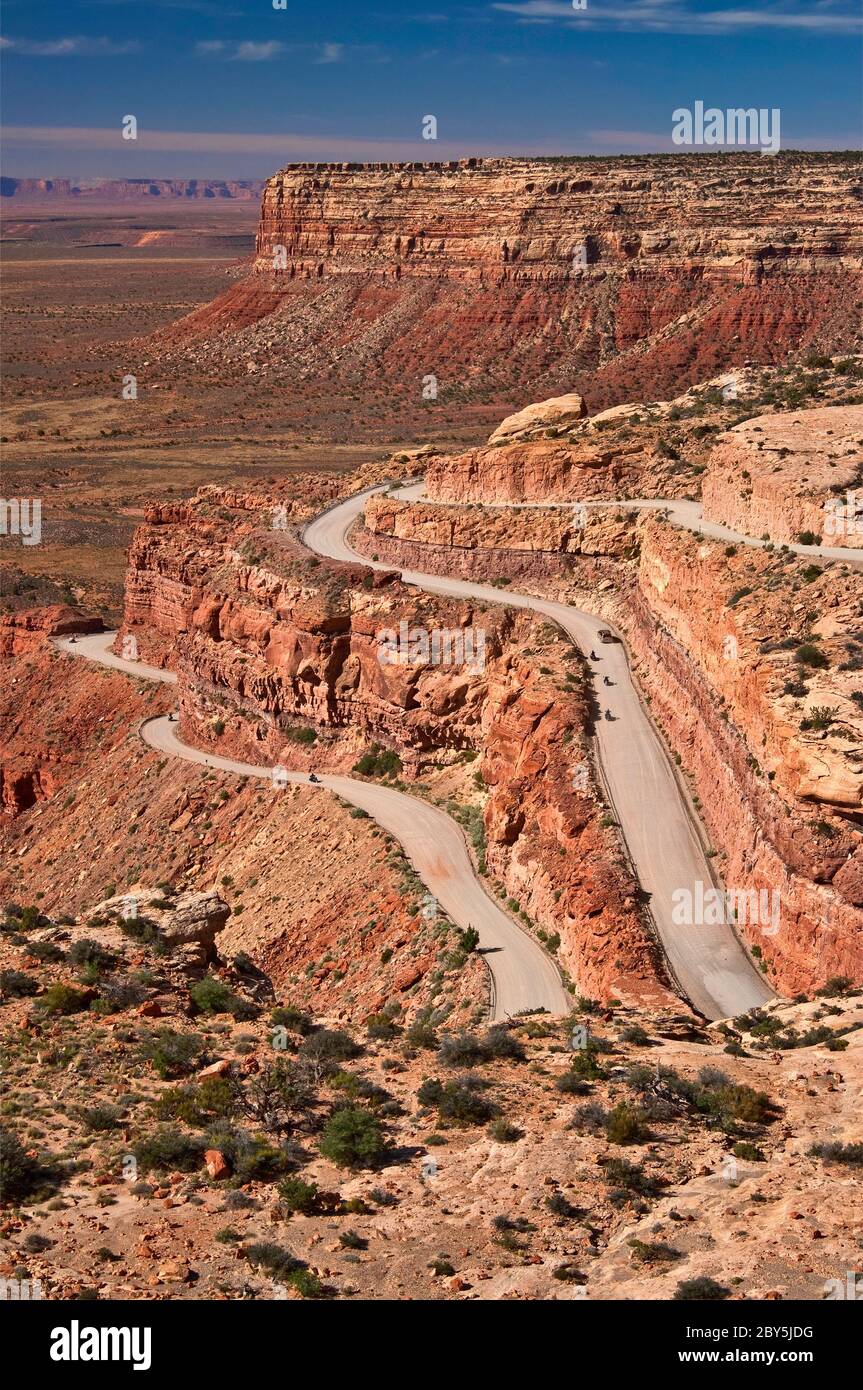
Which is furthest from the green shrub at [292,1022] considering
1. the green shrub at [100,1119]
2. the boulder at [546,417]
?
the boulder at [546,417]

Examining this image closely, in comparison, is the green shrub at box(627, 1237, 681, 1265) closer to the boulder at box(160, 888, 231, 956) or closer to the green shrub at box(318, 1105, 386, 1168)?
the green shrub at box(318, 1105, 386, 1168)

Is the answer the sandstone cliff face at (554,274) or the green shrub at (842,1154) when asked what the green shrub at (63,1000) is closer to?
the green shrub at (842,1154)

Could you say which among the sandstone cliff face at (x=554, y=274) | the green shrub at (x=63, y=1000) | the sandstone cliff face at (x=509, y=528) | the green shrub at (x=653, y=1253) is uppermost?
the sandstone cliff face at (x=554, y=274)

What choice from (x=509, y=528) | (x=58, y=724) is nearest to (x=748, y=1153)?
(x=509, y=528)

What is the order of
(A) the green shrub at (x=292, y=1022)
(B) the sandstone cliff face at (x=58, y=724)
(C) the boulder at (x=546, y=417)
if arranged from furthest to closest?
(C) the boulder at (x=546, y=417) < (B) the sandstone cliff face at (x=58, y=724) < (A) the green shrub at (x=292, y=1022)

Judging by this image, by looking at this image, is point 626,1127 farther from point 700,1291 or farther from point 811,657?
point 811,657

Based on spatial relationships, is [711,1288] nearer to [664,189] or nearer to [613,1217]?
[613,1217]
